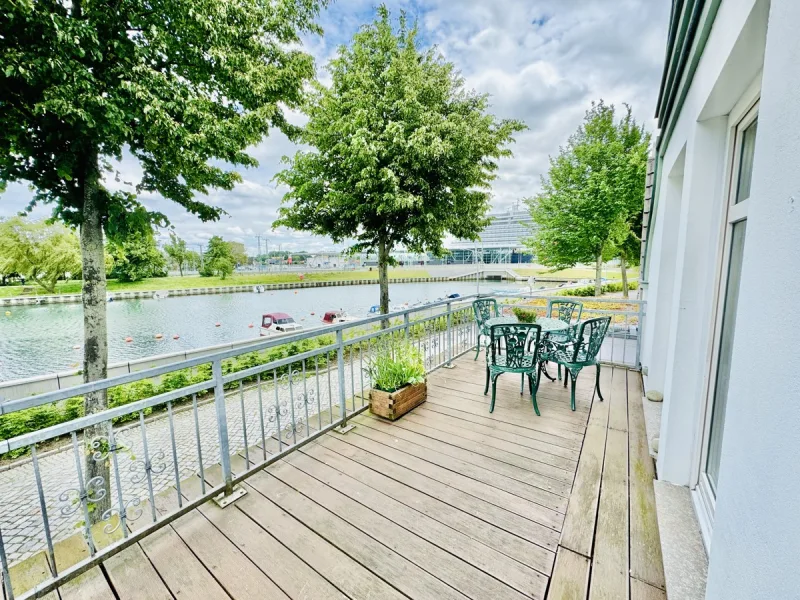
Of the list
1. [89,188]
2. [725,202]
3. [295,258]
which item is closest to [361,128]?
[89,188]

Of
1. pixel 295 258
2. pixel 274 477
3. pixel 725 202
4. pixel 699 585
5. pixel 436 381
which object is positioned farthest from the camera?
pixel 295 258

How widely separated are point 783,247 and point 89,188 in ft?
20.2

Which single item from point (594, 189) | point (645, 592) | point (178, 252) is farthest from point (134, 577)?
point (178, 252)

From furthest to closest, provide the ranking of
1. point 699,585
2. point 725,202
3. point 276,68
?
point 276,68 → point 725,202 → point 699,585

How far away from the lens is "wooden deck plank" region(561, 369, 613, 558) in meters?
1.78

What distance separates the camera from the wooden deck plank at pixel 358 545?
5.06 ft

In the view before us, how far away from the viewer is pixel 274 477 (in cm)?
236

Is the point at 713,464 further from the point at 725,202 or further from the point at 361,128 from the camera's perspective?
the point at 361,128

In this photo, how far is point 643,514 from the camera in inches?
77.1

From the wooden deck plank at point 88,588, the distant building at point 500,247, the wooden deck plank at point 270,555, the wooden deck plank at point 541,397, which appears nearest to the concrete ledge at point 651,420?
the wooden deck plank at point 541,397

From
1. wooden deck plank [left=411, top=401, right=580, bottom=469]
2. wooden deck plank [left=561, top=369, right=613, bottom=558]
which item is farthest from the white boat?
wooden deck plank [left=561, top=369, right=613, bottom=558]

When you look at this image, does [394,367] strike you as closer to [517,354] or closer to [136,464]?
[517,354]

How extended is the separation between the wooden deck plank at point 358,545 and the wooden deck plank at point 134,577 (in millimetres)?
645

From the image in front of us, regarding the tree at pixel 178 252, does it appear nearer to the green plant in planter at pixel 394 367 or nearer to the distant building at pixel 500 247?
the distant building at pixel 500 247
